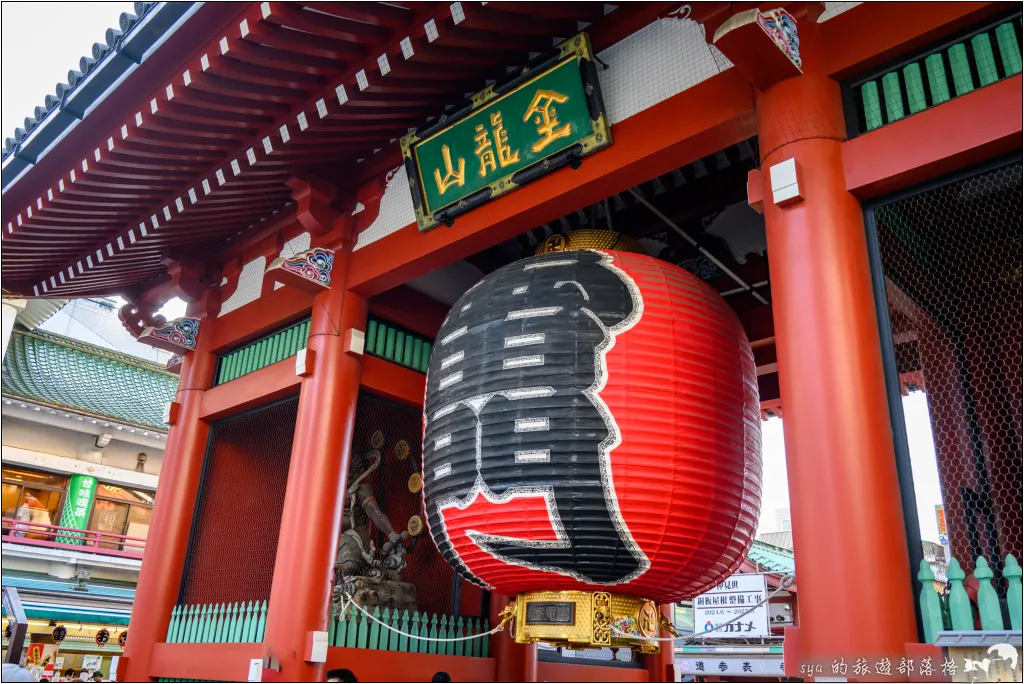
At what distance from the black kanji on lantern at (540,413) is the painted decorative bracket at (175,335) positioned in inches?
162

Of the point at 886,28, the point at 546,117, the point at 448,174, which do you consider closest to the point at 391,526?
the point at 448,174

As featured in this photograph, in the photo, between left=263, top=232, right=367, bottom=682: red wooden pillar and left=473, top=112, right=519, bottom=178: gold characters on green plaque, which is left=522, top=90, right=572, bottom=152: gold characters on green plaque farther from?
left=263, top=232, right=367, bottom=682: red wooden pillar

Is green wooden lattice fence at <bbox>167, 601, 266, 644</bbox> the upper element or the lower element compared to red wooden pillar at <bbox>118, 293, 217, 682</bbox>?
lower

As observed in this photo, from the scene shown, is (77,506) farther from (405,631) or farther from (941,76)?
(941,76)

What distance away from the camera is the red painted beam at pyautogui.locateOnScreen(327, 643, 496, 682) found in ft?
18.4

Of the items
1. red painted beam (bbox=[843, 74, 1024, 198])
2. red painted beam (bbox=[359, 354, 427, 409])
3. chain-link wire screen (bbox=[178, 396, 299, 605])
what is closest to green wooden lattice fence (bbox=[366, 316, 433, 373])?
red painted beam (bbox=[359, 354, 427, 409])

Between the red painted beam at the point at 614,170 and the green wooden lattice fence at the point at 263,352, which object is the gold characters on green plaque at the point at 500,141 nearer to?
the red painted beam at the point at 614,170

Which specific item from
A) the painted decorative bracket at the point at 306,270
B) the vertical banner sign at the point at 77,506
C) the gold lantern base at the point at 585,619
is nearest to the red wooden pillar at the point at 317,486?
the painted decorative bracket at the point at 306,270

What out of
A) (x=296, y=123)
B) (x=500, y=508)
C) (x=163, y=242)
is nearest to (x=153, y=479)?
(x=163, y=242)

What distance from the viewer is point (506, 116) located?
5375mm

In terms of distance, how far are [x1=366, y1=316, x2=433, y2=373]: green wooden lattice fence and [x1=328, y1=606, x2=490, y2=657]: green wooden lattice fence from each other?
1.94m

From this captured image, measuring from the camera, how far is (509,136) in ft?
17.6

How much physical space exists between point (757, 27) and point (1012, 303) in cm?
245

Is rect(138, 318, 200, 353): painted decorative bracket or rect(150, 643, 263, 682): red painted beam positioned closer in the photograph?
rect(150, 643, 263, 682): red painted beam
